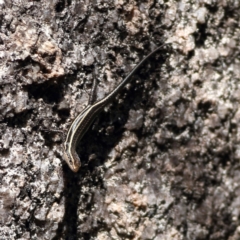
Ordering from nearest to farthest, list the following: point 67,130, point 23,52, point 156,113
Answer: point 23,52, point 67,130, point 156,113

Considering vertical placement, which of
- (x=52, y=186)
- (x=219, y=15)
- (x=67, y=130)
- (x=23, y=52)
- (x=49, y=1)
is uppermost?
(x=219, y=15)

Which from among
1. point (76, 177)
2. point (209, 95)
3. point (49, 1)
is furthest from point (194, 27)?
point (76, 177)

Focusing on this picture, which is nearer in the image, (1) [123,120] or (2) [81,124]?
(2) [81,124]

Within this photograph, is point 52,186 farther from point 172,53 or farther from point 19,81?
point 172,53
